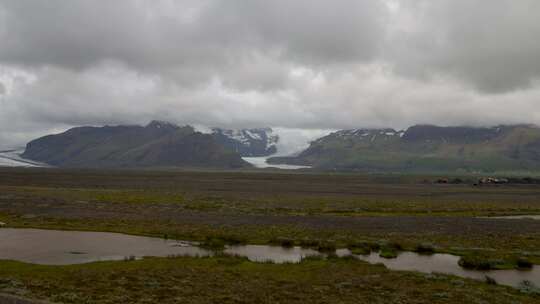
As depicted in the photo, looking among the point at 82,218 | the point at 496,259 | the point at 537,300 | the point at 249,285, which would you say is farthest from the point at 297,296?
the point at 82,218

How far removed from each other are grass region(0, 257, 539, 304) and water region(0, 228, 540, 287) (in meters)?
2.96

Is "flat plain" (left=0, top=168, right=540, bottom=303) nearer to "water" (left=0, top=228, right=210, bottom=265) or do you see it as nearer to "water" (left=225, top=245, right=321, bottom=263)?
"water" (left=225, top=245, right=321, bottom=263)

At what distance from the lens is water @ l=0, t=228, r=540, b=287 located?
33344 millimetres

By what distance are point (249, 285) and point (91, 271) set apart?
36.8 feet

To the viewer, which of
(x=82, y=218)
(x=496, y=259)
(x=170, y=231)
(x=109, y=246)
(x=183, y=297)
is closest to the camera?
(x=183, y=297)

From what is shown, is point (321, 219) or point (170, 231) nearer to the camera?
point (170, 231)

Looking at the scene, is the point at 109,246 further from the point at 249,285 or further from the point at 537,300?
the point at 537,300

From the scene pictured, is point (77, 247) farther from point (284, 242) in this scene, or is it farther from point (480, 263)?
point (480, 263)

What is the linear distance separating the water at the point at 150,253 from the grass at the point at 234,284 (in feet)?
9.71

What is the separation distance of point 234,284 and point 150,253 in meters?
A: 13.2

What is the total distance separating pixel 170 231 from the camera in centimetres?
4931

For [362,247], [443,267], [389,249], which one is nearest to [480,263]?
[443,267]

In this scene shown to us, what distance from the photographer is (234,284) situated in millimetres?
27266

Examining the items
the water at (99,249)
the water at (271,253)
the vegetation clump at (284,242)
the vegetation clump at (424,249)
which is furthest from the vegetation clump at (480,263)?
the vegetation clump at (284,242)
